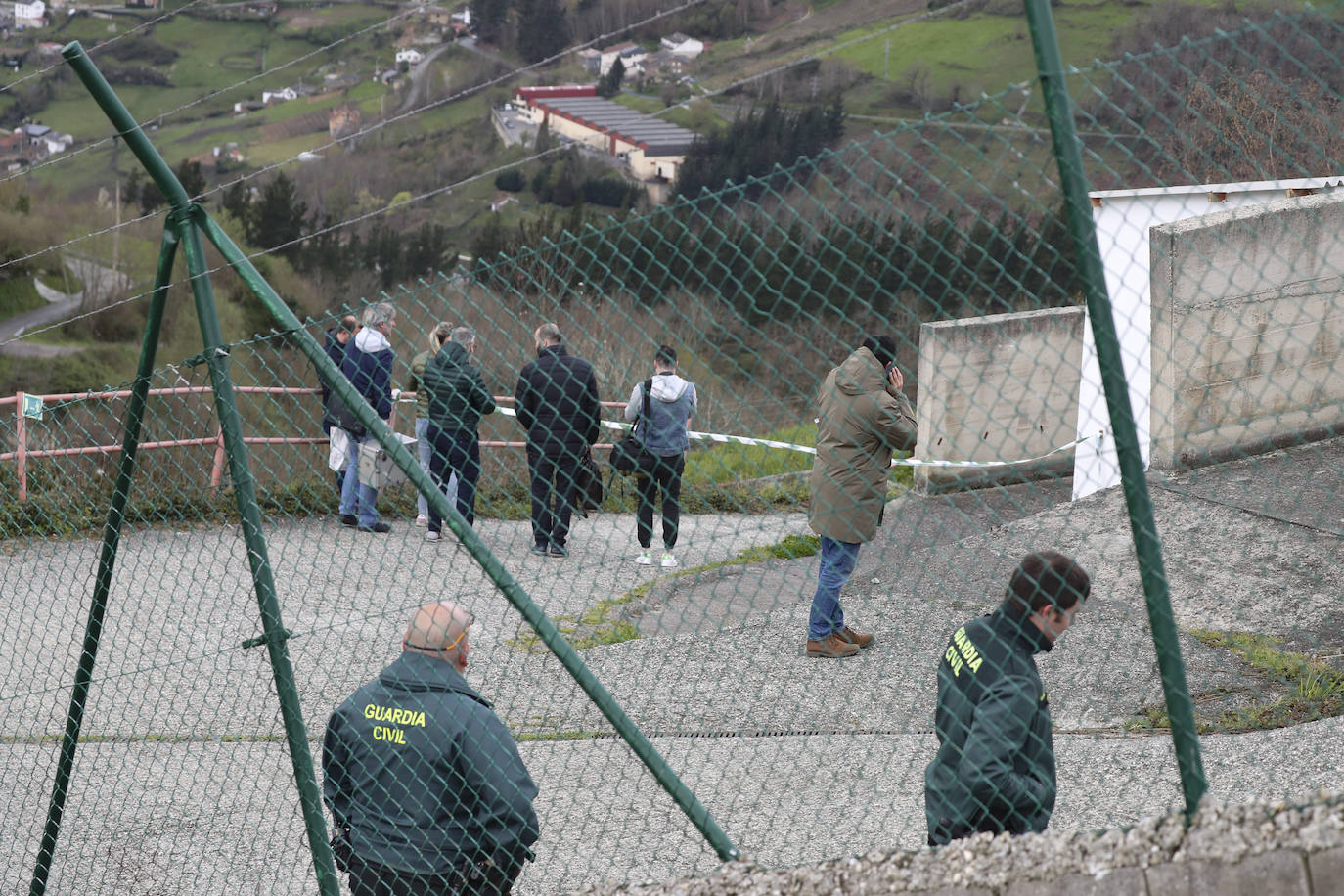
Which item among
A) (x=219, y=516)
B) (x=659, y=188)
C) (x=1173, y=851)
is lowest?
(x=659, y=188)

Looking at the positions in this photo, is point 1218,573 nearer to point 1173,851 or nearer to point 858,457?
point 858,457

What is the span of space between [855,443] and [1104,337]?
348 centimetres

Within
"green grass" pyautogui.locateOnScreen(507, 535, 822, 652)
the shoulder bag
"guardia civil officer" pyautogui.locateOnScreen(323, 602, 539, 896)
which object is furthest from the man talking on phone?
"guardia civil officer" pyautogui.locateOnScreen(323, 602, 539, 896)

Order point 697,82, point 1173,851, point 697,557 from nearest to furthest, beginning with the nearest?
1. point 1173,851
2. point 697,557
3. point 697,82

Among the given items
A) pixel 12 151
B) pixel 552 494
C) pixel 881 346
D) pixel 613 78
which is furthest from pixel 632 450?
pixel 12 151

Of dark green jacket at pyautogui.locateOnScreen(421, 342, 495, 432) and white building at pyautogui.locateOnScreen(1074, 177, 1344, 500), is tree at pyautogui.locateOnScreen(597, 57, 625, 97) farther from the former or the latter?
dark green jacket at pyautogui.locateOnScreen(421, 342, 495, 432)

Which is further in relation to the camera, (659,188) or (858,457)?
(659,188)

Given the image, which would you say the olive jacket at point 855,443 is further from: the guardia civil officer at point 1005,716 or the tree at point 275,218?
the tree at point 275,218

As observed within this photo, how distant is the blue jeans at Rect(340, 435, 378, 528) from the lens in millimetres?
9500

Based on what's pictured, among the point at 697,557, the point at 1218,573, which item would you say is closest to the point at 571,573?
the point at 697,557

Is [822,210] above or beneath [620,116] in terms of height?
above

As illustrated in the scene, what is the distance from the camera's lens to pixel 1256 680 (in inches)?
235

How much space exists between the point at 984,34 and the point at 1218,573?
54.7 meters

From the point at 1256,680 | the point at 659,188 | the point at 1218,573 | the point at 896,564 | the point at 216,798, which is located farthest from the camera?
the point at 659,188
